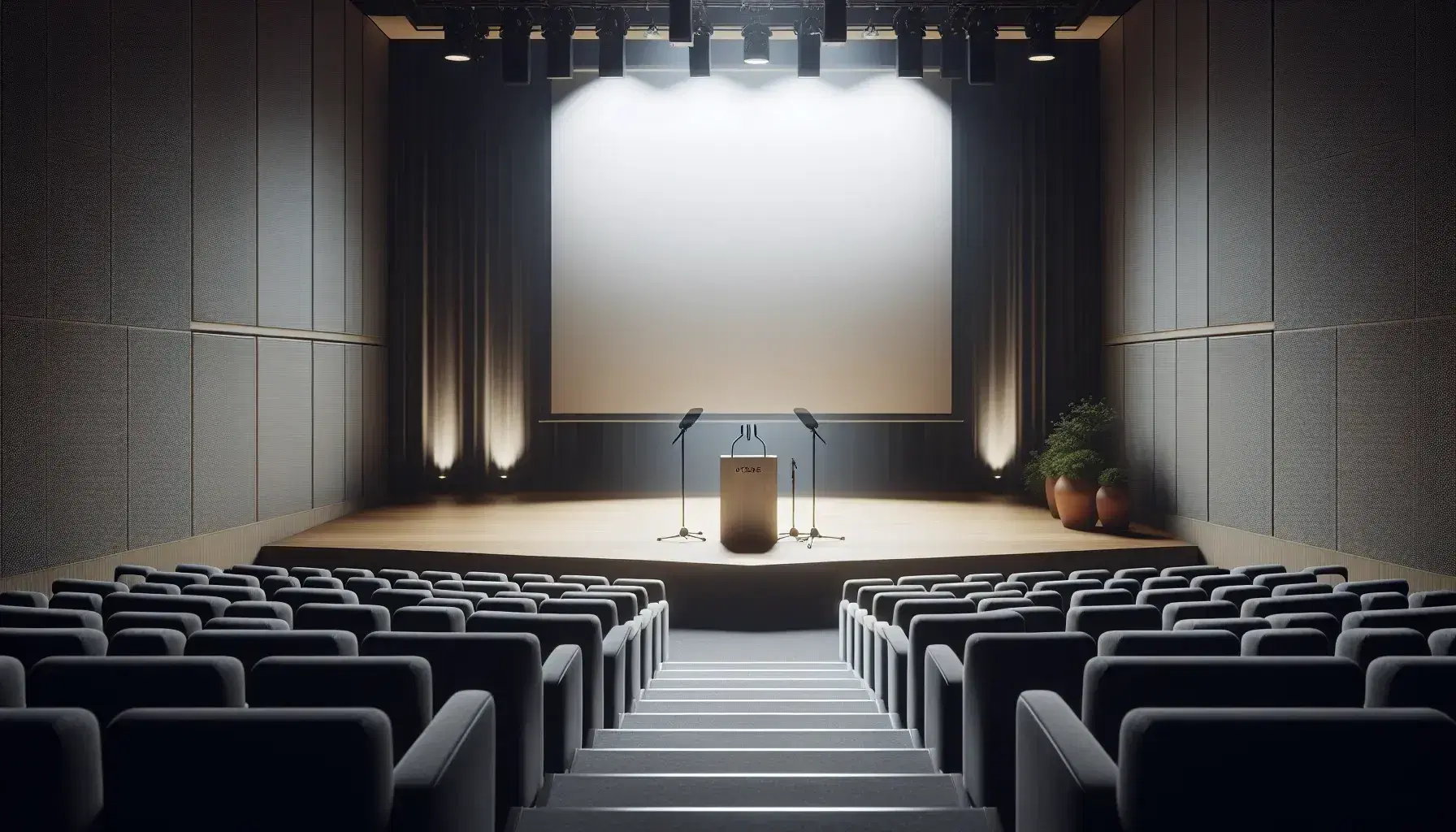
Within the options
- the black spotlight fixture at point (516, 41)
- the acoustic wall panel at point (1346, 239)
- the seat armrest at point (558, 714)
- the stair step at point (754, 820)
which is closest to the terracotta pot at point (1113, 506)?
the acoustic wall panel at point (1346, 239)

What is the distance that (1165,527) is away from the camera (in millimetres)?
10281

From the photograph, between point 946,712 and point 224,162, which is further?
point 224,162

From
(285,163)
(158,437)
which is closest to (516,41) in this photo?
(285,163)

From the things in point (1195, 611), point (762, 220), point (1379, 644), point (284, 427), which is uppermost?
point (762, 220)

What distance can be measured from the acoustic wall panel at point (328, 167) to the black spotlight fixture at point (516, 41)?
68.4 inches

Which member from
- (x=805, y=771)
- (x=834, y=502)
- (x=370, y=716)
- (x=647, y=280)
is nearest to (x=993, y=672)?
(x=805, y=771)

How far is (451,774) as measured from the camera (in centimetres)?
156

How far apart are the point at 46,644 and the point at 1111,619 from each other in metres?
2.78

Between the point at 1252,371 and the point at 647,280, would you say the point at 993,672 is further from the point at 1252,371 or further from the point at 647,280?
the point at 647,280

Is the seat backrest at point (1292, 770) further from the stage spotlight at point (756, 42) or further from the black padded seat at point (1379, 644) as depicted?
the stage spotlight at point (756, 42)

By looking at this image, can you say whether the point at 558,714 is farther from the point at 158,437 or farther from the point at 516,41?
the point at 516,41

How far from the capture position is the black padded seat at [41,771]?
1.41m

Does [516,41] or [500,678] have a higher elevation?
[516,41]

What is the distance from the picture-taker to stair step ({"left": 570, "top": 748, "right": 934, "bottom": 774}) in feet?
9.23
